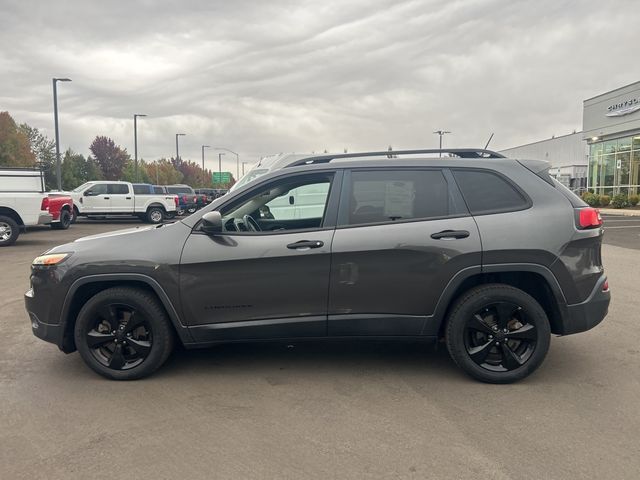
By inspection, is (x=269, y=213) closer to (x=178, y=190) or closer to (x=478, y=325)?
(x=478, y=325)

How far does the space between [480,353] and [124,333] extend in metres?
2.82

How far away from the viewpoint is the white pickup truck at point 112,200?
22.7 m

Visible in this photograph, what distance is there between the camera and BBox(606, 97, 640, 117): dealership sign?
32.4 meters

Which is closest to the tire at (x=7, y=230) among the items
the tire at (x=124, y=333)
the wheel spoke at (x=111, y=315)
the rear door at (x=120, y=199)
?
the rear door at (x=120, y=199)

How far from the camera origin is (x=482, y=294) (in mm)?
3865

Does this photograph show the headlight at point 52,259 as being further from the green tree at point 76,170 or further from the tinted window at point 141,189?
the green tree at point 76,170

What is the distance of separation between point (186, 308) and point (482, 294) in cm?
230

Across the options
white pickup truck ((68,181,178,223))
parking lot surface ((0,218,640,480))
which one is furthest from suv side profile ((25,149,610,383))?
white pickup truck ((68,181,178,223))

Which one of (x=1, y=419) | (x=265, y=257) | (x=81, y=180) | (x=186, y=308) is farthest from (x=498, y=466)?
(x=81, y=180)

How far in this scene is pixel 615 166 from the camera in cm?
3447

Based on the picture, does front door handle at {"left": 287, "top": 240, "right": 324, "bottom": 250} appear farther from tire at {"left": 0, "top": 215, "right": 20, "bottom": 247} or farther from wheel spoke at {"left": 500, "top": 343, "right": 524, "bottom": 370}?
tire at {"left": 0, "top": 215, "right": 20, "bottom": 247}

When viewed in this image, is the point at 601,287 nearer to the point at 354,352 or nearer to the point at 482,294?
the point at 482,294

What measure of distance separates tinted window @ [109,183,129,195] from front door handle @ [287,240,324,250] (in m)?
21.0

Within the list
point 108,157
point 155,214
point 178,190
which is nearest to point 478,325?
point 155,214
